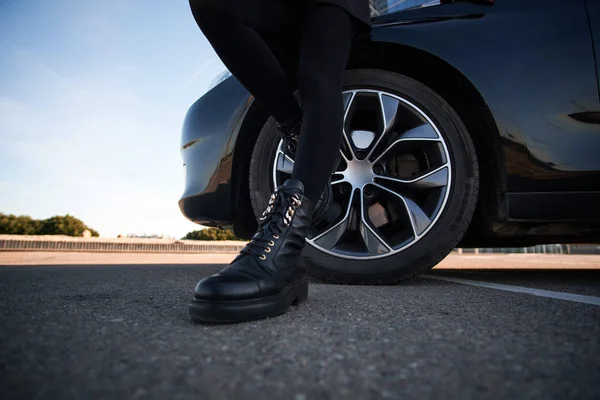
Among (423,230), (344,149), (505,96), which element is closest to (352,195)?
(344,149)

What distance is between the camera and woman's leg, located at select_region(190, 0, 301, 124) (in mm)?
997

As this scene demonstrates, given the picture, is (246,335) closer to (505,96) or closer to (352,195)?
(352,195)

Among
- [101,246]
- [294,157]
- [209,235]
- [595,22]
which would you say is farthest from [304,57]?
[209,235]

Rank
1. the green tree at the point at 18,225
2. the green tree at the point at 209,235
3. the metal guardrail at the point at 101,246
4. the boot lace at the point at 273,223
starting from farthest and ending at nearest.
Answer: the green tree at the point at 209,235, the green tree at the point at 18,225, the metal guardrail at the point at 101,246, the boot lace at the point at 273,223

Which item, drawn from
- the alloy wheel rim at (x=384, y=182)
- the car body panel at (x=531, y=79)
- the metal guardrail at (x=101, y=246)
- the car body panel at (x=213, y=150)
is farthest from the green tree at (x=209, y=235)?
the car body panel at (x=531, y=79)

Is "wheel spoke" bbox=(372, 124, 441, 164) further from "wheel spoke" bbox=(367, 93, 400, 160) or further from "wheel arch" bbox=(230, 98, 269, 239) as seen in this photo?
"wheel arch" bbox=(230, 98, 269, 239)

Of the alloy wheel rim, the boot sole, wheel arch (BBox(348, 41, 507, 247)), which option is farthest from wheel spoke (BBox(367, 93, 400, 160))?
the boot sole

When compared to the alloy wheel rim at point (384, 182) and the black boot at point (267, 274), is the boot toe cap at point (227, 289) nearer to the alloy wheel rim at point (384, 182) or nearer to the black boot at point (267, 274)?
the black boot at point (267, 274)

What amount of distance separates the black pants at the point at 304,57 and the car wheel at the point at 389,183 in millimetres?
397

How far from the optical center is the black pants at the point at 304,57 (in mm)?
1015

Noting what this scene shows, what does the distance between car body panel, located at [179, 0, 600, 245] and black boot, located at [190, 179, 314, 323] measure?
899 millimetres

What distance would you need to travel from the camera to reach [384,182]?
57.5 inches

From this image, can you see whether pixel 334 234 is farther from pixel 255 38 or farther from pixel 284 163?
pixel 255 38

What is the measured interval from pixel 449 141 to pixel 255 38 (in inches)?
34.3
